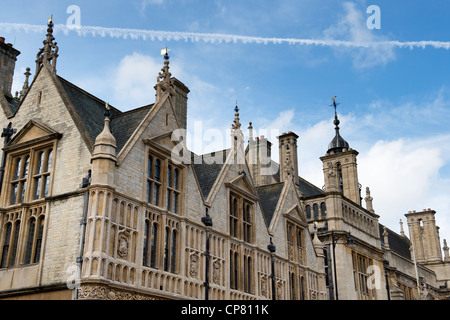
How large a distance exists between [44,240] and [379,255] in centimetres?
3270

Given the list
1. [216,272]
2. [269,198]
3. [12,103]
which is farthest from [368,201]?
[12,103]

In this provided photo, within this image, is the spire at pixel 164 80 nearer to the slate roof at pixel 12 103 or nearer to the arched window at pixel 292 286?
the slate roof at pixel 12 103

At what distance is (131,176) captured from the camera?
73.6 ft

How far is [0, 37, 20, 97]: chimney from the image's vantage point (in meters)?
27.8

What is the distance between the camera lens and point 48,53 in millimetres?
25203

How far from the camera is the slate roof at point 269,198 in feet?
109

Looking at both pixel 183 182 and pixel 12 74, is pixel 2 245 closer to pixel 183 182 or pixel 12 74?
pixel 183 182

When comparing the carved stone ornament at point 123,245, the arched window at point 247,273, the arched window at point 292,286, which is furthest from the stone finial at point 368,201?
the carved stone ornament at point 123,245

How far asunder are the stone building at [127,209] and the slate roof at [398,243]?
2964 cm

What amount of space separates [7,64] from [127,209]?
1138cm

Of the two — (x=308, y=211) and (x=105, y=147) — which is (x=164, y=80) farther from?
(x=308, y=211)
